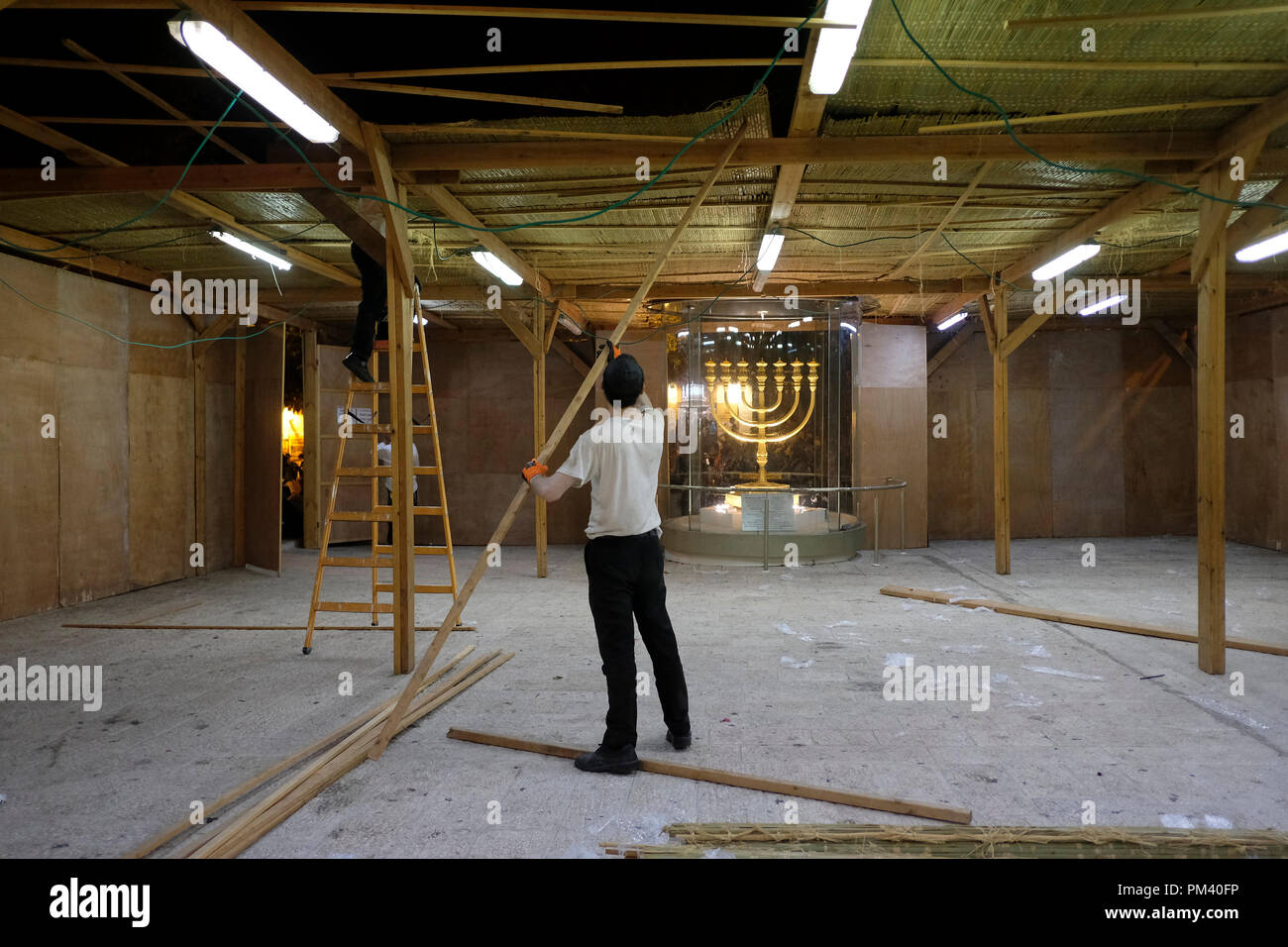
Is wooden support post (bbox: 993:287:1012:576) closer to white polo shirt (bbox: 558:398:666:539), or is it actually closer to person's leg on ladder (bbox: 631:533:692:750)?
person's leg on ladder (bbox: 631:533:692:750)

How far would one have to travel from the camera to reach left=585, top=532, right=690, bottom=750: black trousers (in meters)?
3.02

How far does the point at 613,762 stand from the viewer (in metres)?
3.02

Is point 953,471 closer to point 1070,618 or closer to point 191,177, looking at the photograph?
point 1070,618

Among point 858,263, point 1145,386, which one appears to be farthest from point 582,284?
point 1145,386

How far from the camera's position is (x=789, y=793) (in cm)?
283

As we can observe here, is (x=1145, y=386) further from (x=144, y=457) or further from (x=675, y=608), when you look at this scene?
(x=144, y=457)

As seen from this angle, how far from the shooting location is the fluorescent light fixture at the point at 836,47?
117 inches

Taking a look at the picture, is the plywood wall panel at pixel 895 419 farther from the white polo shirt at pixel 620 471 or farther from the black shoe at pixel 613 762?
the black shoe at pixel 613 762

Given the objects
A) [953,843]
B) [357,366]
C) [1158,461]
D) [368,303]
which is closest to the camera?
[953,843]

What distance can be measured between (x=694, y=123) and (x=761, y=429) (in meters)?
6.25

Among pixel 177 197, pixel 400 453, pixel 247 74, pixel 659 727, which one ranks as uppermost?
pixel 177 197

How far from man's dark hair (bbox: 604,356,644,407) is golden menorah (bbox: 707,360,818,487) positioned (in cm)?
674

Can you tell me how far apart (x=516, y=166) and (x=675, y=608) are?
11.5 ft

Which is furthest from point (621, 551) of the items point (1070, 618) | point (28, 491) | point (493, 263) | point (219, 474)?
point (219, 474)
